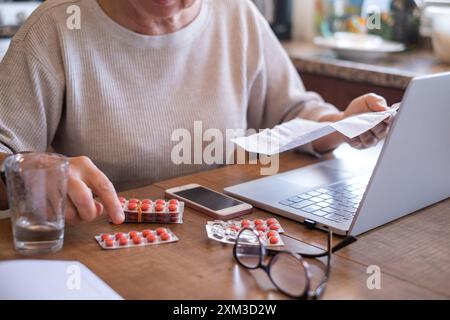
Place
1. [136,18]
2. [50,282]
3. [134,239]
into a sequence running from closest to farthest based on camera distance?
[50,282], [134,239], [136,18]

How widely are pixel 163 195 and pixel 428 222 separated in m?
0.44

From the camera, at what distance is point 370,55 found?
2.18 m

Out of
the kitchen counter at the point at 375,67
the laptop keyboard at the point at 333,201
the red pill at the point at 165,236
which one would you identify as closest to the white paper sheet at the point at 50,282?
the red pill at the point at 165,236

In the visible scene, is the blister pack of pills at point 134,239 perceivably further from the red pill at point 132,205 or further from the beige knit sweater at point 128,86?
the beige knit sweater at point 128,86

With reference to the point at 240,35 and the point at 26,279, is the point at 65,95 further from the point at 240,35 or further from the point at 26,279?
the point at 26,279

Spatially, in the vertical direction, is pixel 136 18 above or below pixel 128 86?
above

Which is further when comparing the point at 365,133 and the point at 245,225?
the point at 365,133

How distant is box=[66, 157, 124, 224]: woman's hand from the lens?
829 millimetres

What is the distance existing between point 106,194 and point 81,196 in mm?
46

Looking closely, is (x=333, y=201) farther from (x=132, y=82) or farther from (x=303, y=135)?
(x=132, y=82)

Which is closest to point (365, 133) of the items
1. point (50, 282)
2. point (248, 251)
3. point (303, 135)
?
point (303, 135)

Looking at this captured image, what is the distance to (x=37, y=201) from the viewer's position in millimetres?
779

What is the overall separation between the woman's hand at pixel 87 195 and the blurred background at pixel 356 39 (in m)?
1.25

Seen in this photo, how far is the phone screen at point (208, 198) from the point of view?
968 millimetres
